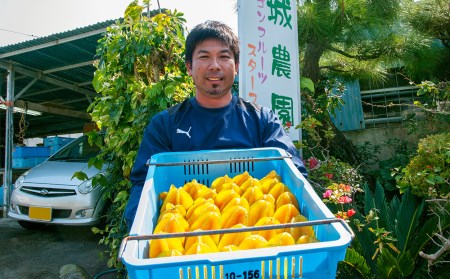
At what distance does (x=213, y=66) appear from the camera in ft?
4.99

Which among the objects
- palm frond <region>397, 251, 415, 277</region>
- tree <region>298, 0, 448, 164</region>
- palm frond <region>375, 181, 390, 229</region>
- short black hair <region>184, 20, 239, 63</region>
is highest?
tree <region>298, 0, 448, 164</region>

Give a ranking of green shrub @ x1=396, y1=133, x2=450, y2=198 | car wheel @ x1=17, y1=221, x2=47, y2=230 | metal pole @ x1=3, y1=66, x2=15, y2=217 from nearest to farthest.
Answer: green shrub @ x1=396, y1=133, x2=450, y2=198 → car wheel @ x1=17, y1=221, x2=47, y2=230 → metal pole @ x1=3, y1=66, x2=15, y2=217

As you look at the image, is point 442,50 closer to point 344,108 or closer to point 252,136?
point 344,108

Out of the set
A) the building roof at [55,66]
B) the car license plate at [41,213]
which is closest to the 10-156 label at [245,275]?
the car license plate at [41,213]

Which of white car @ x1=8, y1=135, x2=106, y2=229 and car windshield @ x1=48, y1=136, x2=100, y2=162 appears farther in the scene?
car windshield @ x1=48, y1=136, x2=100, y2=162

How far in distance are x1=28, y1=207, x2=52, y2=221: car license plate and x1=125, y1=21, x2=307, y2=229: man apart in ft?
10.1

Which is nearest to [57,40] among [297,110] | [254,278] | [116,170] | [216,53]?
[116,170]

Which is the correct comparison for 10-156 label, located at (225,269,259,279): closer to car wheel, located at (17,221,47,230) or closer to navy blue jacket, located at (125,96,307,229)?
navy blue jacket, located at (125,96,307,229)

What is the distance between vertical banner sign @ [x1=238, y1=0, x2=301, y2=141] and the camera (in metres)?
2.66

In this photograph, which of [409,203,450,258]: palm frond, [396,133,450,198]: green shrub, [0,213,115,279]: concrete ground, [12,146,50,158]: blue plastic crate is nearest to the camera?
[409,203,450,258]: palm frond

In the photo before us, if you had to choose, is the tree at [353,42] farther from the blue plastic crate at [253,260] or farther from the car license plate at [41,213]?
the car license plate at [41,213]

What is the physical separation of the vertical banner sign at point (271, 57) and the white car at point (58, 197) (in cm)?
226

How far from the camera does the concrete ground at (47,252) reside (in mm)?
3277

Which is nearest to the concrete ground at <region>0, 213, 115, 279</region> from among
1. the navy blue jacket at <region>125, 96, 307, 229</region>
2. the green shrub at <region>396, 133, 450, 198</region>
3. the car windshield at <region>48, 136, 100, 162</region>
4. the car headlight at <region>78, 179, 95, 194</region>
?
the car headlight at <region>78, 179, 95, 194</region>
